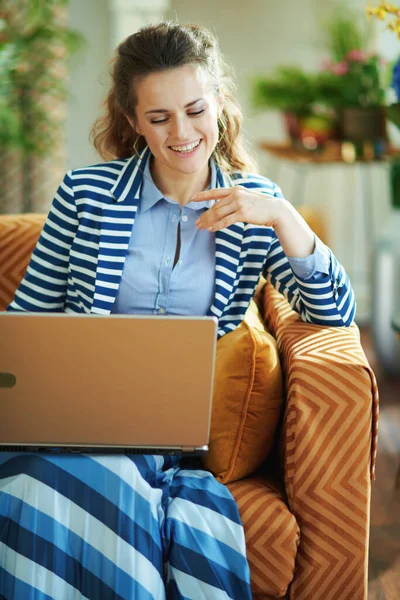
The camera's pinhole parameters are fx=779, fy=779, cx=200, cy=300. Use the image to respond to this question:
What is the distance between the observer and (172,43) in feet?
4.99

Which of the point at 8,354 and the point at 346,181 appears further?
the point at 346,181

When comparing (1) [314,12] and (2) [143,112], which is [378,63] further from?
(2) [143,112]

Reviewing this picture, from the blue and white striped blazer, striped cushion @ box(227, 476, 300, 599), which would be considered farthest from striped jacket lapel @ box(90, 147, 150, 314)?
striped cushion @ box(227, 476, 300, 599)

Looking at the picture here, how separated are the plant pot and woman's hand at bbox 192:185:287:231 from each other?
1835 mm

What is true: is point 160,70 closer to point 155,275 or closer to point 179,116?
point 179,116

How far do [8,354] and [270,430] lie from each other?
57cm

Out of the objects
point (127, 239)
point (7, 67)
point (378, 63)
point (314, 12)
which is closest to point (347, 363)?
point (127, 239)

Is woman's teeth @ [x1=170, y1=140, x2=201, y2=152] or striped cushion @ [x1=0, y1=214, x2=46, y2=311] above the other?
woman's teeth @ [x1=170, y1=140, x2=201, y2=152]

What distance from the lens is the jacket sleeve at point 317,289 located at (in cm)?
157

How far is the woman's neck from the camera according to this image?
167 centimetres

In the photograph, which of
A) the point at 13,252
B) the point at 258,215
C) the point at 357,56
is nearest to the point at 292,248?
the point at 258,215

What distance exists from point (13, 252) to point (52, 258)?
34 centimetres

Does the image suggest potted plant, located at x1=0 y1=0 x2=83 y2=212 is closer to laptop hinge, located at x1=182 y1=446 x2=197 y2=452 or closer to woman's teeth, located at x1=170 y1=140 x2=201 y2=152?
woman's teeth, located at x1=170 y1=140 x2=201 y2=152

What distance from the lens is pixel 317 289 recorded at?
5.11 ft
